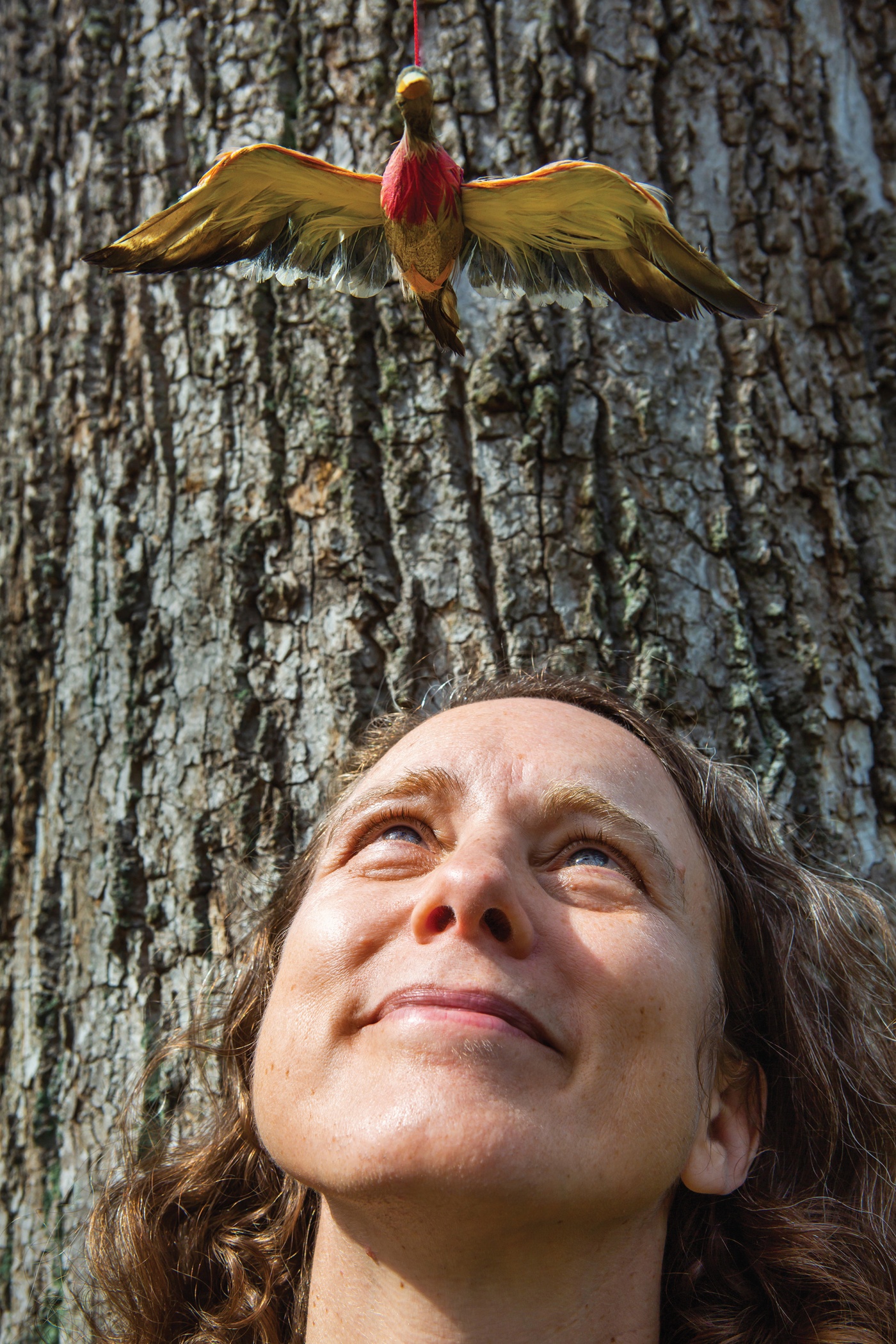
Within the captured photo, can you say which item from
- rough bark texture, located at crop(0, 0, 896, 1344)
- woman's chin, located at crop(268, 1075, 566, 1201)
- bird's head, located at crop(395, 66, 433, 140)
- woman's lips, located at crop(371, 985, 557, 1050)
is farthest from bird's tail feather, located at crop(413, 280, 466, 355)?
woman's chin, located at crop(268, 1075, 566, 1201)

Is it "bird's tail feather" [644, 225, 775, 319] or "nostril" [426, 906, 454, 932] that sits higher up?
"bird's tail feather" [644, 225, 775, 319]

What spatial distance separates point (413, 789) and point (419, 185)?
2.91 ft

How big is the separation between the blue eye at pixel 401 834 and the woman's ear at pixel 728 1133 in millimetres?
615

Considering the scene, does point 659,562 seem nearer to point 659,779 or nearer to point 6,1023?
point 659,779

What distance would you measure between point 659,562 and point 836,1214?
4.12 feet

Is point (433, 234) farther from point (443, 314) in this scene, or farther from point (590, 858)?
point (590, 858)

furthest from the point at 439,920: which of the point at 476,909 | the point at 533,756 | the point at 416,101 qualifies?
the point at 416,101

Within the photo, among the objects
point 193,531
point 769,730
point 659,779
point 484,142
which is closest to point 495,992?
point 659,779

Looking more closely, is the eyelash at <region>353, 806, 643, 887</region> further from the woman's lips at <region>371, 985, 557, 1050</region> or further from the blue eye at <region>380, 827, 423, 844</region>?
the woman's lips at <region>371, 985, 557, 1050</region>

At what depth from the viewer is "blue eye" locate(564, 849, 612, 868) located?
60.1 inches

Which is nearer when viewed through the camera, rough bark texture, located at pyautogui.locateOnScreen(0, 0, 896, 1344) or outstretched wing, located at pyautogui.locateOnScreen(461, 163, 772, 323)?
outstretched wing, located at pyautogui.locateOnScreen(461, 163, 772, 323)

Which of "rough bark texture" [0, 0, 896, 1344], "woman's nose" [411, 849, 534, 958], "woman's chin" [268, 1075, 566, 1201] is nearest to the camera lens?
"woman's chin" [268, 1075, 566, 1201]

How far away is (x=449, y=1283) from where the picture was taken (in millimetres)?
1317

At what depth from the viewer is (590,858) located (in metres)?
1.54
